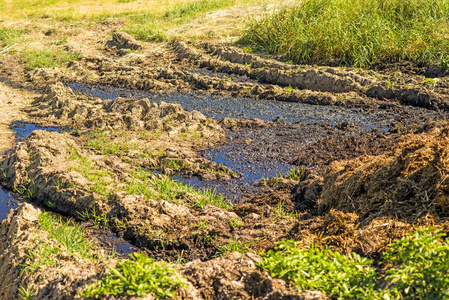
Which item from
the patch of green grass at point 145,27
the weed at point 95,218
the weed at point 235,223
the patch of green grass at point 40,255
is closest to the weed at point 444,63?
the weed at point 235,223

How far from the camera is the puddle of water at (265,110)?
8.38 meters

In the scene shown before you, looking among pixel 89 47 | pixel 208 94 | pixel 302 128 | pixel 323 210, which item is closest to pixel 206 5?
pixel 89 47

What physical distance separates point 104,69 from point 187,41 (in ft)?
11.3

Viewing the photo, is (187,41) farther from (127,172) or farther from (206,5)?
(127,172)

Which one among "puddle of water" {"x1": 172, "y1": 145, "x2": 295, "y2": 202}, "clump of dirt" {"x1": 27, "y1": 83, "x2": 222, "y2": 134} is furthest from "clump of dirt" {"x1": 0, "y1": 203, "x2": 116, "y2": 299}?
"clump of dirt" {"x1": 27, "y1": 83, "x2": 222, "y2": 134}

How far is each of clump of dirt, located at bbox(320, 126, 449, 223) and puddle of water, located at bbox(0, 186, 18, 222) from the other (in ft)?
13.6

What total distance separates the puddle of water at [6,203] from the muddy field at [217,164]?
17 millimetres

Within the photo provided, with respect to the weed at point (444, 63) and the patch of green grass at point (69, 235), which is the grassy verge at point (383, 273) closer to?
the patch of green grass at point (69, 235)

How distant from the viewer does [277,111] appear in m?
9.02

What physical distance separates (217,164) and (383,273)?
383 cm

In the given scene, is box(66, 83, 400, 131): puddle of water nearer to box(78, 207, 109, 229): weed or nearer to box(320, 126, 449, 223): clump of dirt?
box(320, 126, 449, 223): clump of dirt

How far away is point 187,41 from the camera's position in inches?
557

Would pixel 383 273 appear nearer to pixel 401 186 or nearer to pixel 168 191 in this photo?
pixel 401 186

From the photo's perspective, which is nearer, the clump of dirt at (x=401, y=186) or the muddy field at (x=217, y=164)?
the muddy field at (x=217, y=164)
